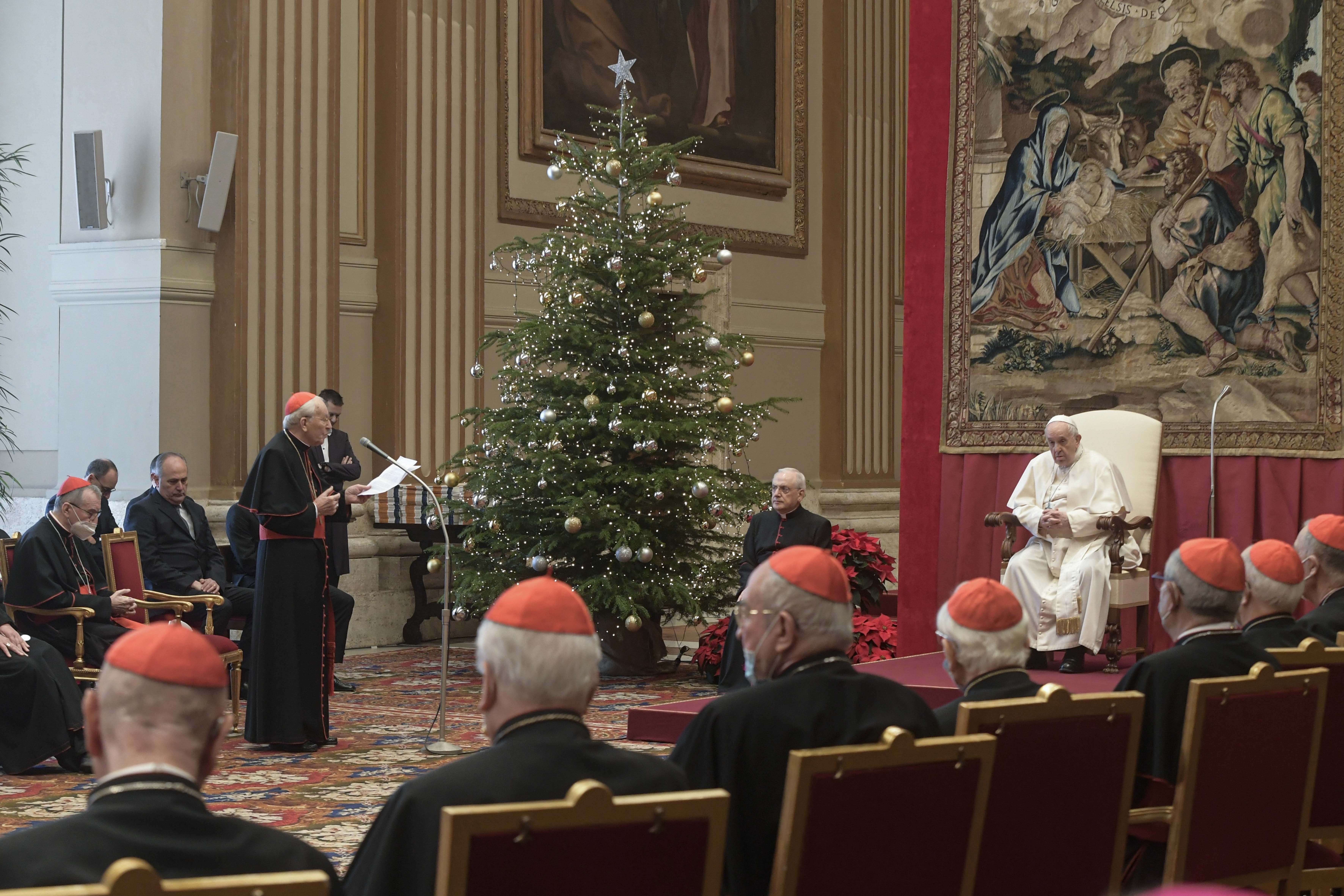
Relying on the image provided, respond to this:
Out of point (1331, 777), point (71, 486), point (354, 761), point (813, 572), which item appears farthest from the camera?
point (71, 486)

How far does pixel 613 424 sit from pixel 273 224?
2.97 m

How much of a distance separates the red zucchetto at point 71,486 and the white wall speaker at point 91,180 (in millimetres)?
3318

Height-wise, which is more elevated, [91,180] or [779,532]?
[91,180]

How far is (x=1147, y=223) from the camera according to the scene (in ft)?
27.9

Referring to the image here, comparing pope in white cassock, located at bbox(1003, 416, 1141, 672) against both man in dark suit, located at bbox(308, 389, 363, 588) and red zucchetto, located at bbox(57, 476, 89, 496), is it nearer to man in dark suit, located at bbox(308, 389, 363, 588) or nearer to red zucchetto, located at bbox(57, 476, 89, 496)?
man in dark suit, located at bbox(308, 389, 363, 588)

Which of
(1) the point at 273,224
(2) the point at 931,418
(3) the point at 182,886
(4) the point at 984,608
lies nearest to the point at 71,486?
(1) the point at 273,224

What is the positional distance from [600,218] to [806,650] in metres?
7.30

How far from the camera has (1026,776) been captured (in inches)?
113

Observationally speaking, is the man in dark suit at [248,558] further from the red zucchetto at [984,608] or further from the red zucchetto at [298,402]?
the red zucchetto at [984,608]

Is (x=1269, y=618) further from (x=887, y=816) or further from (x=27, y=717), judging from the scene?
(x=27, y=717)

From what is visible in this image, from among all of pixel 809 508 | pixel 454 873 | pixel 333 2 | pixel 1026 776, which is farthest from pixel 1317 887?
pixel 809 508

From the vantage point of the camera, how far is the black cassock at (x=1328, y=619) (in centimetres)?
477

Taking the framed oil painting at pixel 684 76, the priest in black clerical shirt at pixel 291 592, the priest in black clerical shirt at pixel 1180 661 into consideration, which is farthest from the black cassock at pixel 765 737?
the framed oil painting at pixel 684 76

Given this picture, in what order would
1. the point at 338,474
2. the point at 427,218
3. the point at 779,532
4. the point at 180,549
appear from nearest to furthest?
1. the point at 180,549
2. the point at 779,532
3. the point at 338,474
4. the point at 427,218
